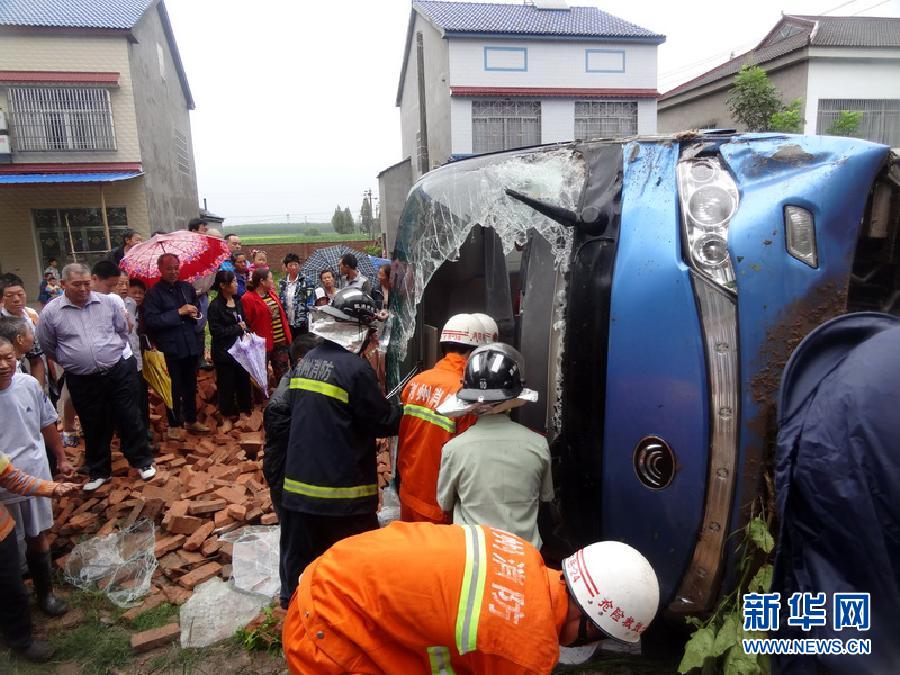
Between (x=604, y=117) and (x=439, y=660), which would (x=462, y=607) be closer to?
(x=439, y=660)

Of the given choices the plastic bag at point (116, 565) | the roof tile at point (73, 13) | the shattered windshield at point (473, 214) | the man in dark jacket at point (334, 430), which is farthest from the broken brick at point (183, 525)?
the roof tile at point (73, 13)

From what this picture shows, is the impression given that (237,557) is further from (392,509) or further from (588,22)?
(588,22)

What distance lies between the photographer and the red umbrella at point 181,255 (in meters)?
5.55

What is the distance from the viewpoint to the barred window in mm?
15781

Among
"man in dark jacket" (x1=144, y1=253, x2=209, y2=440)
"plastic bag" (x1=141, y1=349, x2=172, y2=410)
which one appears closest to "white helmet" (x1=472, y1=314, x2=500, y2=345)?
"man in dark jacket" (x1=144, y1=253, x2=209, y2=440)

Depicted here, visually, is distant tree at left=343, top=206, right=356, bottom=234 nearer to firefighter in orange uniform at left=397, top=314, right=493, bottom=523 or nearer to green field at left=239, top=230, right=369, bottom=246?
green field at left=239, top=230, right=369, bottom=246

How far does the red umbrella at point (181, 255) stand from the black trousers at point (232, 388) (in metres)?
0.93

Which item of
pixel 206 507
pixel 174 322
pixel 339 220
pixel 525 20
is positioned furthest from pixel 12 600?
pixel 339 220

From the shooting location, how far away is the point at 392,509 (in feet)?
13.7

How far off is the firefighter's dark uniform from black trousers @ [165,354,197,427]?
3.20 m

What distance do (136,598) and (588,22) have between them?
891 inches

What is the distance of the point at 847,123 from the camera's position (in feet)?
58.2

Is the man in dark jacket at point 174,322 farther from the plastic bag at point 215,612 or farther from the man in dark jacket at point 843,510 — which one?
the man in dark jacket at point 843,510

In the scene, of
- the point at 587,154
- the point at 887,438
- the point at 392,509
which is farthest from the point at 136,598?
the point at 887,438
